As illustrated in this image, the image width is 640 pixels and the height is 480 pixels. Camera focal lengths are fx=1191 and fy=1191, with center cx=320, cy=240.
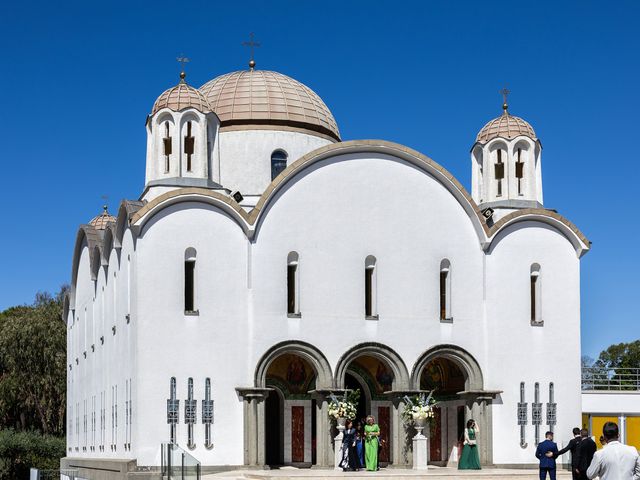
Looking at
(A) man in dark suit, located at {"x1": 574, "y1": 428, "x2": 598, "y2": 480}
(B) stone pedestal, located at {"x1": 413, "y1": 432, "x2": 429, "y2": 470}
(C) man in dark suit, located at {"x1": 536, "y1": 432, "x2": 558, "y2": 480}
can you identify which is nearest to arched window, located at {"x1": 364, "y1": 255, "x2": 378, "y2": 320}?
(B) stone pedestal, located at {"x1": 413, "y1": 432, "x2": 429, "y2": 470}

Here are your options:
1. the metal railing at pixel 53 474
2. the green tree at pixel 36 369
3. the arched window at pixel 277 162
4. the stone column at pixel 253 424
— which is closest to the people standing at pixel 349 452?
the stone column at pixel 253 424

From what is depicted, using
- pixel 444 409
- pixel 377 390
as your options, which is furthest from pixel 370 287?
pixel 444 409

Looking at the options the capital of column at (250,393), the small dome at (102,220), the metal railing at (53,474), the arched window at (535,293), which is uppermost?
the small dome at (102,220)

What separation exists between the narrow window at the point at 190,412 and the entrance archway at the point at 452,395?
6361 mm

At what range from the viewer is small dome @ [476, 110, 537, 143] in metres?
36.2

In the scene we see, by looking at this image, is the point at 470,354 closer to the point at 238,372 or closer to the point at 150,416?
the point at 238,372

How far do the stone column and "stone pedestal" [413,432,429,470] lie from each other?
14.0ft

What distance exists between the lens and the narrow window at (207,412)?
104 feet

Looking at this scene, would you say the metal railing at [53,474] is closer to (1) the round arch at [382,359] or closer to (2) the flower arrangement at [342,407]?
(2) the flower arrangement at [342,407]

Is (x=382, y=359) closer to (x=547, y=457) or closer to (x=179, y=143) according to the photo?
(x=179, y=143)

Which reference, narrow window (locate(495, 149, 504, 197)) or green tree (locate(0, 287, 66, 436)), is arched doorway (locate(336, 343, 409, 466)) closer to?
narrow window (locate(495, 149, 504, 197))

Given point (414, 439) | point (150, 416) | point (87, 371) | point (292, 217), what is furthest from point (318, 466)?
point (87, 371)

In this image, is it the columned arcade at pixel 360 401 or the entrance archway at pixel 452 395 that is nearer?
the columned arcade at pixel 360 401

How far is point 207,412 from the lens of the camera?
31.7 m
